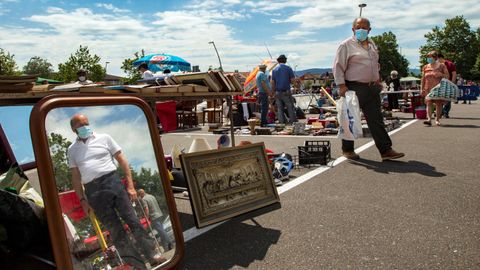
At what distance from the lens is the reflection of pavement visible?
2.88m

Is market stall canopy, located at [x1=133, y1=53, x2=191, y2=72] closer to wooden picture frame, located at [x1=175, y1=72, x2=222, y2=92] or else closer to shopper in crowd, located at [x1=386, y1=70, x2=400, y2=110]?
shopper in crowd, located at [x1=386, y1=70, x2=400, y2=110]

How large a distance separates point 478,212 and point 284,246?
6.12 ft

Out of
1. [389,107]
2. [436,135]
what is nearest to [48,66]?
[389,107]

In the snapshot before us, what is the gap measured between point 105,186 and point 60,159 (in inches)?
13.0

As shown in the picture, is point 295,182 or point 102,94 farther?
point 295,182

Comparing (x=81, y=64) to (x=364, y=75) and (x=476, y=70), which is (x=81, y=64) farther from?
(x=476, y=70)

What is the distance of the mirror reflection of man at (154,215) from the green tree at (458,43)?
95487 mm

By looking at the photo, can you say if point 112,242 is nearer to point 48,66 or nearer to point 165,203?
point 165,203

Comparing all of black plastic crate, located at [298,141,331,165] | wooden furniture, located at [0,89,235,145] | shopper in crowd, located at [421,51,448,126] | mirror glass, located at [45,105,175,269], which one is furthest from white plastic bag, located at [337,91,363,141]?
shopper in crowd, located at [421,51,448,126]

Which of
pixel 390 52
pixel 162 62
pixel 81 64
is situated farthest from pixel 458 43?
pixel 162 62

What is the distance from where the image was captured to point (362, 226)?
348cm

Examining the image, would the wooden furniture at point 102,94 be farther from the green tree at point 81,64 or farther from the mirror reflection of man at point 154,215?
the green tree at point 81,64

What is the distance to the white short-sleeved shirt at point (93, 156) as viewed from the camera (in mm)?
2523

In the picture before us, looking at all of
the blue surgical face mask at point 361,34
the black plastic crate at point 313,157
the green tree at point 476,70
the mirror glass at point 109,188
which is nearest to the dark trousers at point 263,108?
the black plastic crate at point 313,157
